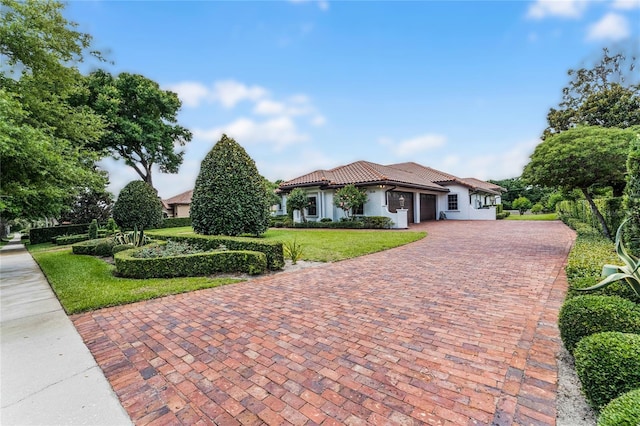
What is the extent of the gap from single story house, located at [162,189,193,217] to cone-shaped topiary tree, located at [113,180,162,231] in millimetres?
23922

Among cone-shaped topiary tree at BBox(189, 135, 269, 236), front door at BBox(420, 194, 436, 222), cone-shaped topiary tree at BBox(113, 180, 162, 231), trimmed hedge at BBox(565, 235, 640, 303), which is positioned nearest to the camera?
trimmed hedge at BBox(565, 235, 640, 303)

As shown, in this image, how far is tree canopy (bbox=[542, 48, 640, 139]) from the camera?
19938 mm

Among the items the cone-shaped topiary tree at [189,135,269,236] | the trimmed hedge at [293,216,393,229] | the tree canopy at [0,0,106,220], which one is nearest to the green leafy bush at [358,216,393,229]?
the trimmed hedge at [293,216,393,229]

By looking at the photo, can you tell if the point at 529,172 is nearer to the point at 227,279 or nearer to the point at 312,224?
the point at 227,279

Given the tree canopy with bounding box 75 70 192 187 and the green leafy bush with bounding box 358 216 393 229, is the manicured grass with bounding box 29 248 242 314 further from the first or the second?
the tree canopy with bounding box 75 70 192 187

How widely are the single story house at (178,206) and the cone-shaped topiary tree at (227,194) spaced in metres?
30.3

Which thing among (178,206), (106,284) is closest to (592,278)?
(106,284)

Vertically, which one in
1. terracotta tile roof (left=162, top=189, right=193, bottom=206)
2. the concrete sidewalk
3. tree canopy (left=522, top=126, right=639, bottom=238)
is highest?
terracotta tile roof (left=162, top=189, right=193, bottom=206)

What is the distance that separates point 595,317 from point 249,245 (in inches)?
264

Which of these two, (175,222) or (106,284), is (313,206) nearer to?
(106,284)

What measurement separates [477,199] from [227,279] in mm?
28920

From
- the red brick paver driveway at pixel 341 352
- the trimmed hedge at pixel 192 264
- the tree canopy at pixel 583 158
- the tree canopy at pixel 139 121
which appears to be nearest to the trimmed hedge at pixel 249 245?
the trimmed hedge at pixel 192 264

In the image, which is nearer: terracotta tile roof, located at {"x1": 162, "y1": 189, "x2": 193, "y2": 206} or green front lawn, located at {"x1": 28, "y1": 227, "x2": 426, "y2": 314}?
green front lawn, located at {"x1": 28, "y1": 227, "x2": 426, "y2": 314}

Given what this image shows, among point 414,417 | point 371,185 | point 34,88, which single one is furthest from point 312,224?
point 414,417
